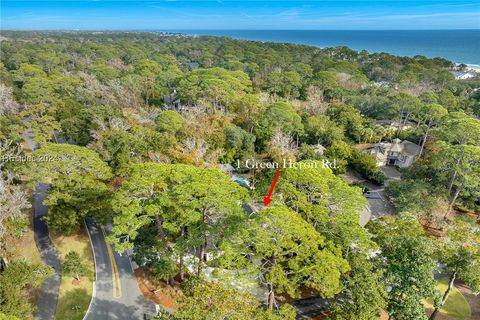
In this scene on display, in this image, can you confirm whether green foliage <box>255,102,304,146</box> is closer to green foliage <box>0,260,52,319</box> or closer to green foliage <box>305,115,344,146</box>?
green foliage <box>305,115,344,146</box>

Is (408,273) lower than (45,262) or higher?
higher

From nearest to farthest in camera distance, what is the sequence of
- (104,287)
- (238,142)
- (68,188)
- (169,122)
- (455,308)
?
1. (455,308)
2. (104,287)
3. (68,188)
4. (169,122)
5. (238,142)

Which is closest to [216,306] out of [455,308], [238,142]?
[455,308]

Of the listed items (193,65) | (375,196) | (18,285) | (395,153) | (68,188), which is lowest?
(375,196)

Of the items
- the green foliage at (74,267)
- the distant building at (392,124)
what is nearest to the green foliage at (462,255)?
the green foliage at (74,267)

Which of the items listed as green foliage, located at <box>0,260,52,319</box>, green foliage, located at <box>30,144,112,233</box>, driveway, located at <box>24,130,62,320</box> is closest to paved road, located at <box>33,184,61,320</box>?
driveway, located at <box>24,130,62,320</box>

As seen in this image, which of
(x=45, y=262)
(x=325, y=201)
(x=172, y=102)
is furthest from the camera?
(x=172, y=102)

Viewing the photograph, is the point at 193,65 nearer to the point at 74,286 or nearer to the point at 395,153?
the point at 395,153
